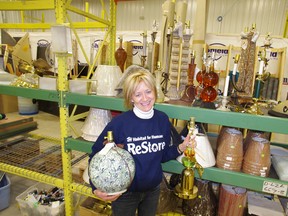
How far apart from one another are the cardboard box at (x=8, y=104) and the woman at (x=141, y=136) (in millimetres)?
4087

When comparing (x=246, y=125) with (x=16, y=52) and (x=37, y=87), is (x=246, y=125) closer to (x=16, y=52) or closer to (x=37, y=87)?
(x=37, y=87)

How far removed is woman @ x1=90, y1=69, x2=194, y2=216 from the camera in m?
0.96

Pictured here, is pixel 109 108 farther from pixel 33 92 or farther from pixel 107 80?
pixel 33 92

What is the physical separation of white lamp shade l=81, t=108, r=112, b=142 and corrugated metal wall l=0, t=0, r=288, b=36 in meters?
3.61

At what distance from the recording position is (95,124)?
1.31 meters

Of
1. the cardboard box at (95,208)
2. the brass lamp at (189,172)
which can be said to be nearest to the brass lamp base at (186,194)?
the brass lamp at (189,172)

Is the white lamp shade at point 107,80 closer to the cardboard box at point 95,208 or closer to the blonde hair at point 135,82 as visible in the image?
the blonde hair at point 135,82

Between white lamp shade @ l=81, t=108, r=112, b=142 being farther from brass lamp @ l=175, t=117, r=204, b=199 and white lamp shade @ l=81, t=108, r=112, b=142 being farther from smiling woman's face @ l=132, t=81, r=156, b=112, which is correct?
brass lamp @ l=175, t=117, r=204, b=199

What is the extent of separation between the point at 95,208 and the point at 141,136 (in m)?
0.90

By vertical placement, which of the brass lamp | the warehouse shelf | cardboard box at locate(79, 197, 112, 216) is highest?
the warehouse shelf

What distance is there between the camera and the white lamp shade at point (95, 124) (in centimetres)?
129

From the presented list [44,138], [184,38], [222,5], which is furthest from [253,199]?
[222,5]

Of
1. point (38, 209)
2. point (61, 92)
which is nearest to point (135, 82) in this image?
point (61, 92)

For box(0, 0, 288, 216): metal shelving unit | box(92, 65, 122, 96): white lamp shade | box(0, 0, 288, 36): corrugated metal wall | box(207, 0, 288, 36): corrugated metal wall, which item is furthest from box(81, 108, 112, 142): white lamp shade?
box(207, 0, 288, 36): corrugated metal wall
